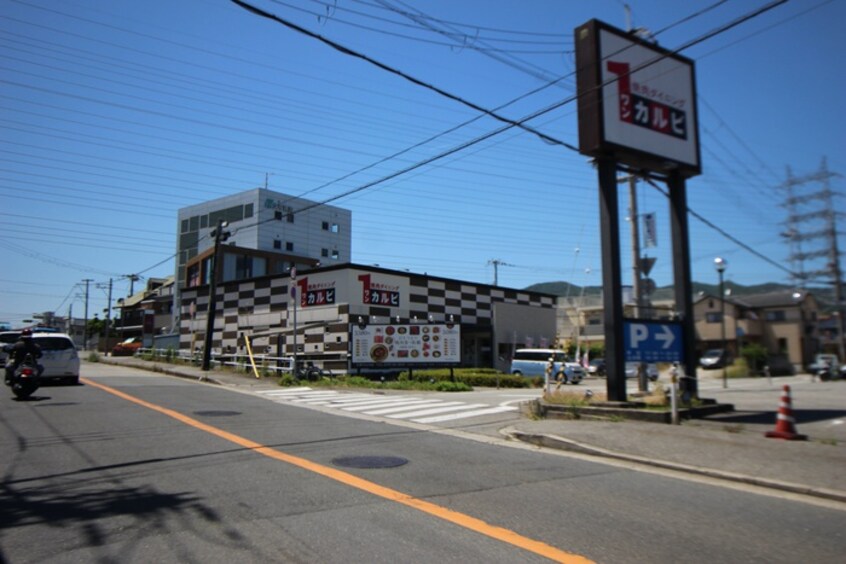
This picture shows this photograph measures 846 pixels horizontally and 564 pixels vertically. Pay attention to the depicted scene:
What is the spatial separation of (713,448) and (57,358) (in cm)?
1864

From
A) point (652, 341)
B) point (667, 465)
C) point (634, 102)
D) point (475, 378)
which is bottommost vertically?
point (667, 465)

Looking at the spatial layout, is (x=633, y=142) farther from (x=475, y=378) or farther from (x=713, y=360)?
(x=713, y=360)

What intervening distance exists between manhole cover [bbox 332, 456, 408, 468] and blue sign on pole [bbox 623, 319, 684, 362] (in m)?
6.67

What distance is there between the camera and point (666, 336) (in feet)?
43.1

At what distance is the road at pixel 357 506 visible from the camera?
13.9 ft

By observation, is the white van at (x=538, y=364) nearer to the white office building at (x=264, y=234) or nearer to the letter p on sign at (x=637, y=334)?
the letter p on sign at (x=637, y=334)

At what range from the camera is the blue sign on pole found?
12.4 metres

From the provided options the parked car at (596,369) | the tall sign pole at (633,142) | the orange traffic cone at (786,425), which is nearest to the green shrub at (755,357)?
the parked car at (596,369)

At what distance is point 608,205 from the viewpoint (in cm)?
1245

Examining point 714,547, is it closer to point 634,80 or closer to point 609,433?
point 609,433

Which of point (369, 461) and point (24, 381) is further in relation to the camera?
point (24, 381)

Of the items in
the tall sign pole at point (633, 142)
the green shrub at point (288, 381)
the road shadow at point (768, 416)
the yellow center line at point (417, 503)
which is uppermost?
the tall sign pole at point (633, 142)

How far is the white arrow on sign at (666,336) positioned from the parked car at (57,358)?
58.1 feet

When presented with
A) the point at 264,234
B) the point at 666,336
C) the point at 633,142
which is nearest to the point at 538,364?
the point at 666,336
